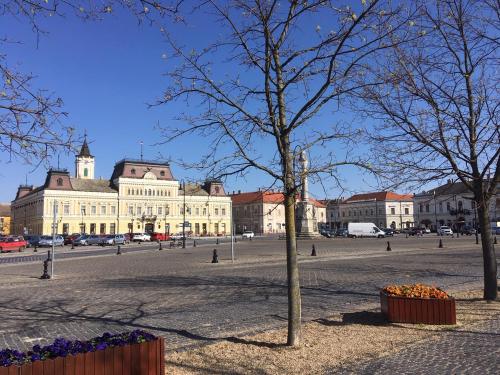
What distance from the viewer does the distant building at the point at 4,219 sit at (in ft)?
416

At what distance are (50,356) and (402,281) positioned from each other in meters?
13.0

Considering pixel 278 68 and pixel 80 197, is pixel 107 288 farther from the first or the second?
pixel 80 197

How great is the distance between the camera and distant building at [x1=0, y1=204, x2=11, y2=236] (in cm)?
12675

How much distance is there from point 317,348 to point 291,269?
121cm

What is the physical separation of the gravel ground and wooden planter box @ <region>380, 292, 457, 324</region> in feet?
0.56

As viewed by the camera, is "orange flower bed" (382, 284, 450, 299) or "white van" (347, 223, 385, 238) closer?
"orange flower bed" (382, 284, 450, 299)

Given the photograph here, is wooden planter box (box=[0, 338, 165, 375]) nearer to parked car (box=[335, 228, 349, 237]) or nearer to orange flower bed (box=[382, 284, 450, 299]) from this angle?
orange flower bed (box=[382, 284, 450, 299])

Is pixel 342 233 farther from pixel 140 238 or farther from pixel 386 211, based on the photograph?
pixel 386 211

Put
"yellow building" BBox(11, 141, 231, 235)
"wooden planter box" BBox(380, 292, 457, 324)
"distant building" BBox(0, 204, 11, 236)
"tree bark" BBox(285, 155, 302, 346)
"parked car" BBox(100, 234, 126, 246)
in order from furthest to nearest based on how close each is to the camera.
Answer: "distant building" BBox(0, 204, 11, 236) → "yellow building" BBox(11, 141, 231, 235) → "parked car" BBox(100, 234, 126, 246) → "wooden planter box" BBox(380, 292, 457, 324) → "tree bark" BBox(285, 155, 302, 346)

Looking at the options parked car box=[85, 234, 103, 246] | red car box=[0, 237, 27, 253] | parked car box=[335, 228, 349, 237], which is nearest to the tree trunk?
red car box=[0, 237, 27, 253]

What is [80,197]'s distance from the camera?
3856 inches

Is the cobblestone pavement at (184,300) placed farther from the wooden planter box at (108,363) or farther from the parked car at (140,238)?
the parked car at (140,238)

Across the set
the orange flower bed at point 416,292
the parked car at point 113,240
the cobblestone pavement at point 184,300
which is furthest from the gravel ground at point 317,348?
the parked car at point 113,240

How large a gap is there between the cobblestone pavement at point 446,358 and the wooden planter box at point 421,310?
608 millimetres
